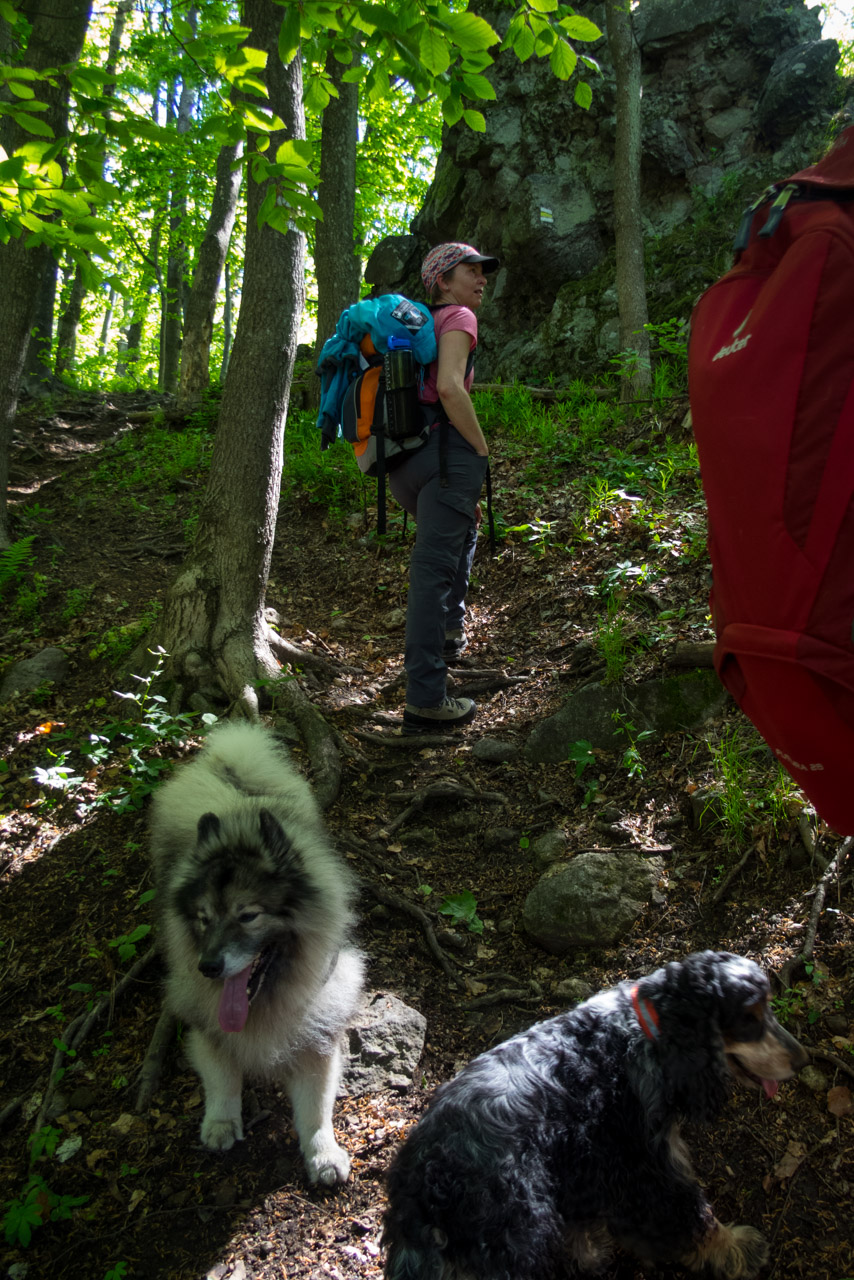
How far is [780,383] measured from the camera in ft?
3.88

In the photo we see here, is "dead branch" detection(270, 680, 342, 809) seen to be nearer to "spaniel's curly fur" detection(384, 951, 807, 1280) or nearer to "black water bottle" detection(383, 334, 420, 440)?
"black water bottle" detection(383, 334, 420, 440)

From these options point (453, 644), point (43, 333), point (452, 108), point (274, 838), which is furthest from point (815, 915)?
Result: point (43, 333)

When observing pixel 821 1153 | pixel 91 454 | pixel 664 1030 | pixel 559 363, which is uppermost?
pixel 559 363

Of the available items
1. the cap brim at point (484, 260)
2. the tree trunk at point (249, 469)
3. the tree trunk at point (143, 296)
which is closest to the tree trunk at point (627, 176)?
the cap brim at point (484, 260)

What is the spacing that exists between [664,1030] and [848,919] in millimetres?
1085

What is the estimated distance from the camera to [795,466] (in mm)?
1180

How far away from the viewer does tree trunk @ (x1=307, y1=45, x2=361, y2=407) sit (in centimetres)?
934

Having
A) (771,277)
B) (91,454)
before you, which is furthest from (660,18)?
(771,277)

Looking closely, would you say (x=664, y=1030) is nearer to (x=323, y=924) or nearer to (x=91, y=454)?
(x=323, y=924)

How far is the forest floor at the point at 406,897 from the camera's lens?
2219mm

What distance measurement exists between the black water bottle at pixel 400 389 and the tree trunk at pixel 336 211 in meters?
5.90

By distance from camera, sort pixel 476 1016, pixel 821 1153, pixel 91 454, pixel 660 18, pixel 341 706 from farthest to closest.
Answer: pixel 660 18 → pixel 91 454 → pixel 341 706 → pixel 476 1016 → pixel 821 1153

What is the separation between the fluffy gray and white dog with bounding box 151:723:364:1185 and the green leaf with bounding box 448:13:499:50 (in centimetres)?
275

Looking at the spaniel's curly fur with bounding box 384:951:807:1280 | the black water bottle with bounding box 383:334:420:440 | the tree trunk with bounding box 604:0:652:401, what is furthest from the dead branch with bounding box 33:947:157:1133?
the tree trunk with bounding box 604:0:652:401
